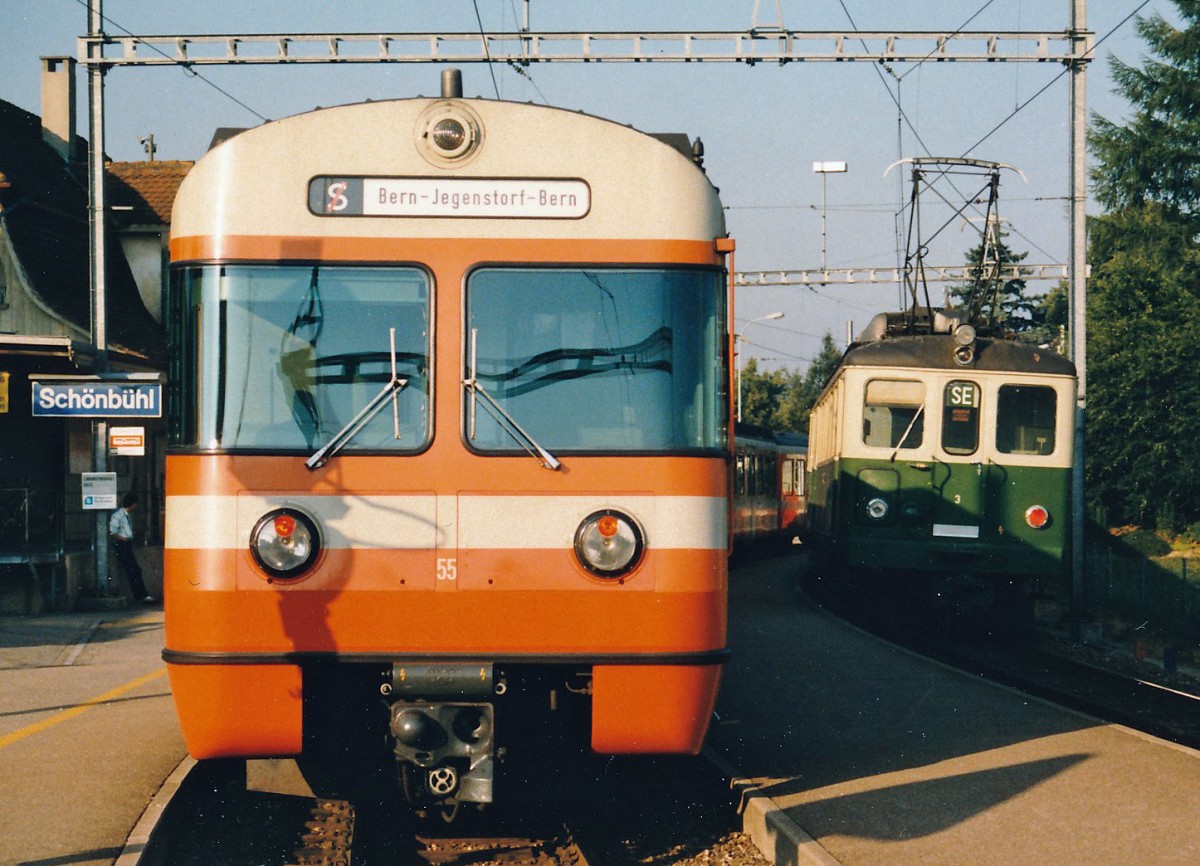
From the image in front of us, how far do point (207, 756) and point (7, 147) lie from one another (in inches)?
841

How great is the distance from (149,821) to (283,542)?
5.51 ft

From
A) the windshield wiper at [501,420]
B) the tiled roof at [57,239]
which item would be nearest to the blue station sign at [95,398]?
the tiled roof at [57,239]

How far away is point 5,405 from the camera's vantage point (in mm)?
19594

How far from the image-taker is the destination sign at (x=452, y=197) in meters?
6.28

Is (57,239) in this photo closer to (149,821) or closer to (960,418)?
(960,418)

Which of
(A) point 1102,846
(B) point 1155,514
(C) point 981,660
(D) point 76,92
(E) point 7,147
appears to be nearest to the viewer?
(A) point 1102,846

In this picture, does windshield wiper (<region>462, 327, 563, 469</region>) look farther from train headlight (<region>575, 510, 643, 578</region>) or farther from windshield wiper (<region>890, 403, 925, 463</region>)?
windshield wiper (<region>890, 403, 925, 463</region>)

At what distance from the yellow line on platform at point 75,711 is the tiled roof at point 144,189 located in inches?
626

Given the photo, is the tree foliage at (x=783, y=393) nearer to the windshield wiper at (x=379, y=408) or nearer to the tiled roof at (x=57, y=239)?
the tiled roof at (x=57, y=239)

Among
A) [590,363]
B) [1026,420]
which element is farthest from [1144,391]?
[590,363]

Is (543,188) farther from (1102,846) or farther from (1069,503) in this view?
(1069,503)

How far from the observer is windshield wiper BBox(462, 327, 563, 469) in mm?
6109

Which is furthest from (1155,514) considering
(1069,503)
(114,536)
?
(114,536)

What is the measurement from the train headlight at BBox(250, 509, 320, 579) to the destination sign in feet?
4.21
